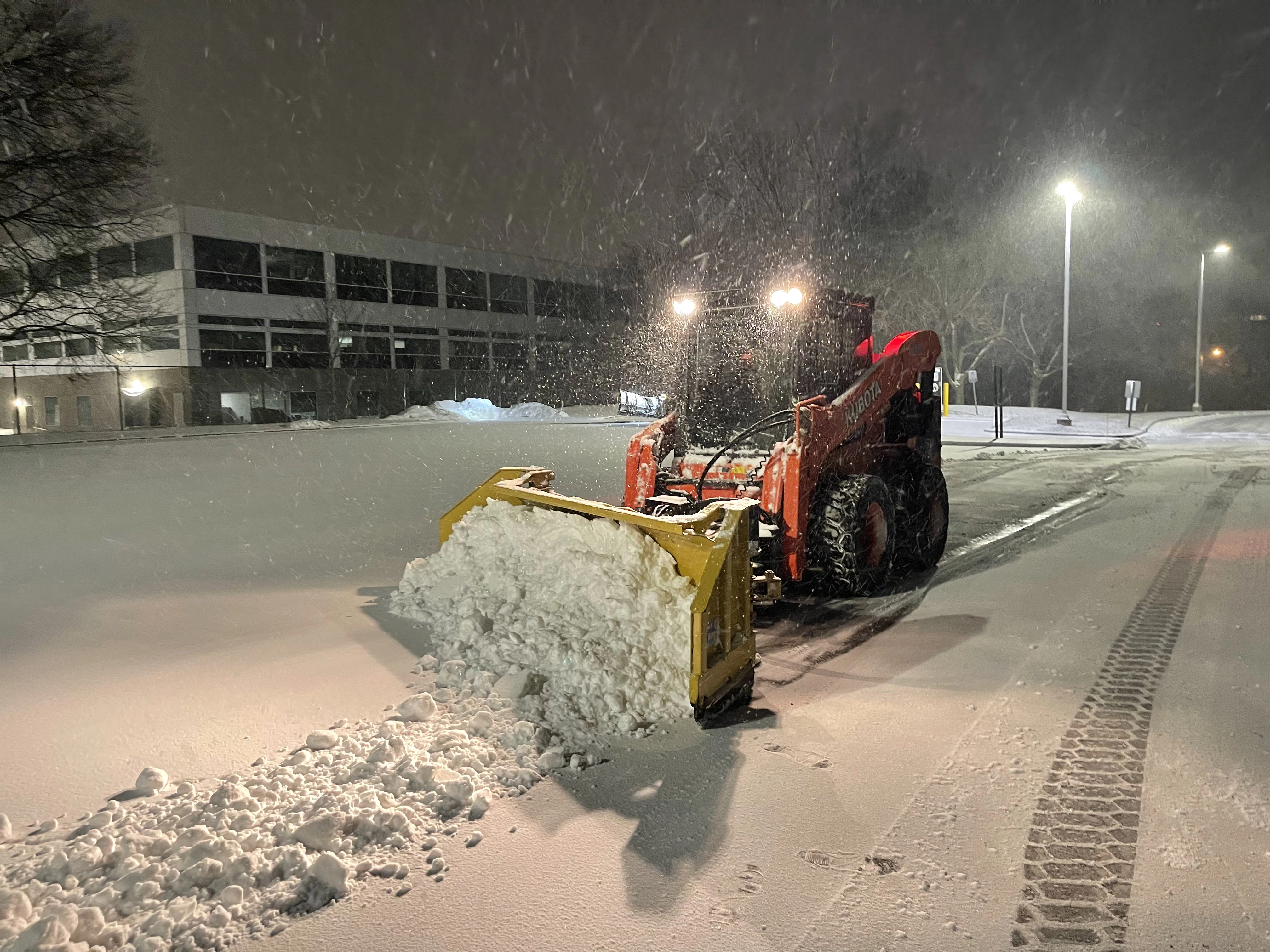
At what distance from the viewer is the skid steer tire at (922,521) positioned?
7.70 metres

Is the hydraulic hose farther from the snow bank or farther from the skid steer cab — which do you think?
the snow bank

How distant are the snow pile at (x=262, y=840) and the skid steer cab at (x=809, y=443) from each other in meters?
2.59

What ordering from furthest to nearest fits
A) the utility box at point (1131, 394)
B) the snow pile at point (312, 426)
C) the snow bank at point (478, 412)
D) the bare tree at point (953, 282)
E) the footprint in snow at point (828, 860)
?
the snow bank at point (478, 412) → the bare tree at point (953, 282) → the utility box at point (1131, 394) → the snow pile at point (312, 426) → the footprint in snow at point (828, 860)

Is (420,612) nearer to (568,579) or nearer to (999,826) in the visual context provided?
(568,579)

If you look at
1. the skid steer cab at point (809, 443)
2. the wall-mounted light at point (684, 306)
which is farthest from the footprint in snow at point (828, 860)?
the wall-mounted light at point (684, 306)

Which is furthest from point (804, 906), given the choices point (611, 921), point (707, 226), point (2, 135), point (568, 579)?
point (707, 226)

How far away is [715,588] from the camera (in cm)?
438

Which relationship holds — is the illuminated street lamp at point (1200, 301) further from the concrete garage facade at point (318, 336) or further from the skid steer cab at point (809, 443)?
the skid steer cab at point (809, 443)

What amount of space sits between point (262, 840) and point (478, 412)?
111 ft

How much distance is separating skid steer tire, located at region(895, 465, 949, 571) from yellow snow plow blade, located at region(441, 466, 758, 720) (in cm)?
315

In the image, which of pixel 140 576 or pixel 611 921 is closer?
pixel 611 921

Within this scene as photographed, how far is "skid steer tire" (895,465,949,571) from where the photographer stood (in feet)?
25.3

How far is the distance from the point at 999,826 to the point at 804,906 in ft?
3.19

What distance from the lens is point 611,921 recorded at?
280 centimetres
